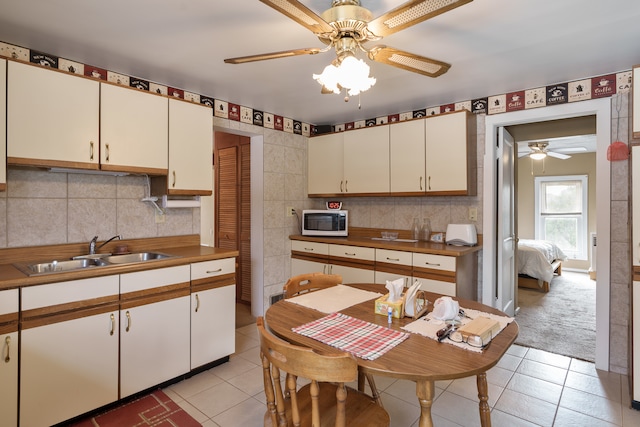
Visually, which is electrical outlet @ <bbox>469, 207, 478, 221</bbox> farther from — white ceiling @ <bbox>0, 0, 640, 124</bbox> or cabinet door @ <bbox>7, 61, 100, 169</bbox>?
cabinet door @ <bbox>7, 61, 100, 169</bbox>

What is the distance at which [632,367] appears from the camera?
2.08m

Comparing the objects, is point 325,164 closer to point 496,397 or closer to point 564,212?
point 496,397

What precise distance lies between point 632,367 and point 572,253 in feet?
17.0

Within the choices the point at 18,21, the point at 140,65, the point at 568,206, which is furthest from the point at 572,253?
the point at 18,21

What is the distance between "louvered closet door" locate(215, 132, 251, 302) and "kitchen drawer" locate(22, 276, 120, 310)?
6.63 feet

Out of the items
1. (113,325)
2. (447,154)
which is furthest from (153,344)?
(447,154)

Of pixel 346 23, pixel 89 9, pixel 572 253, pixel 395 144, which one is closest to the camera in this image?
pixel 346 23

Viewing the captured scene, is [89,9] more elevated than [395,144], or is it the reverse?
[89,9]

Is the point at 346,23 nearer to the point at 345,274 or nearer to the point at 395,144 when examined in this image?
the point at 395,144

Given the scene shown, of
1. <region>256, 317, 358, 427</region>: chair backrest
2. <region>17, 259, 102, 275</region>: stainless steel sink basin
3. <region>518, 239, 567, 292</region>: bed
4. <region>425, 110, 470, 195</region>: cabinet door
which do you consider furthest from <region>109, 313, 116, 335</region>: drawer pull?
<region>518, 239, 567, 292</region>: bed

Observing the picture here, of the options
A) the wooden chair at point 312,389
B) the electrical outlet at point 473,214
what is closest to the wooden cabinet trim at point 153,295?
the wooden chair at point 312,389

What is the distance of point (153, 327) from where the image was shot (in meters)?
2.19

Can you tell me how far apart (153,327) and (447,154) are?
9.02ft

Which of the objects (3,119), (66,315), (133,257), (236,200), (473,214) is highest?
(3,119)
